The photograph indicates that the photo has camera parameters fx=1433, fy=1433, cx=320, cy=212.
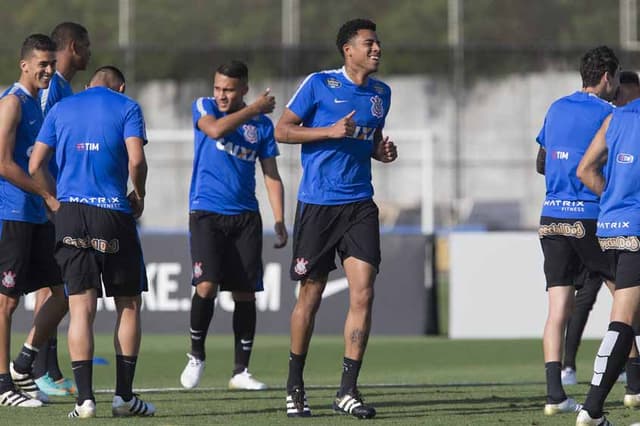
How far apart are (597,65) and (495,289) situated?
719 cm

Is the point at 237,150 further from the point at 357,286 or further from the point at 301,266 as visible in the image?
the point at 357,286

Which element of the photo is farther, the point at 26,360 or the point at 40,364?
the point at 40,364

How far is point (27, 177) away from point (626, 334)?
373 cm

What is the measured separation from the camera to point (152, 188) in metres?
30.1

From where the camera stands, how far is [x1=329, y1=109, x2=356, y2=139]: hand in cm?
841

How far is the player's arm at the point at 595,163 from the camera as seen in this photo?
7.98 m

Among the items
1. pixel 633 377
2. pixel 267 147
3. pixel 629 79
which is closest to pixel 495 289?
pixel 267 147

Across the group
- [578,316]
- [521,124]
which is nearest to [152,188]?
[521,124]

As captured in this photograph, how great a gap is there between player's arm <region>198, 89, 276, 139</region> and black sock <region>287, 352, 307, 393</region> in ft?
4.88

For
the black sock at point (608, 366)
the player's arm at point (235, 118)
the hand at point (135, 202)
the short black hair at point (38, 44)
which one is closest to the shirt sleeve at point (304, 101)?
the player's arm at point (235, 118)

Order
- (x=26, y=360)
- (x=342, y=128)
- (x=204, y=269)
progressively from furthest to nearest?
(x=204, y=269) < (x=26, y=360) < (x=342, y=128)

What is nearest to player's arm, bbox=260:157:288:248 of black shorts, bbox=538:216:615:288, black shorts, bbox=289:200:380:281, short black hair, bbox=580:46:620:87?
black shorts, bbox=289:200:380:281

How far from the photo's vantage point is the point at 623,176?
25.4 ft

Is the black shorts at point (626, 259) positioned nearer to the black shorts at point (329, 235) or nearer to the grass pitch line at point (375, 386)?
the black shorts at point (329, 235)
